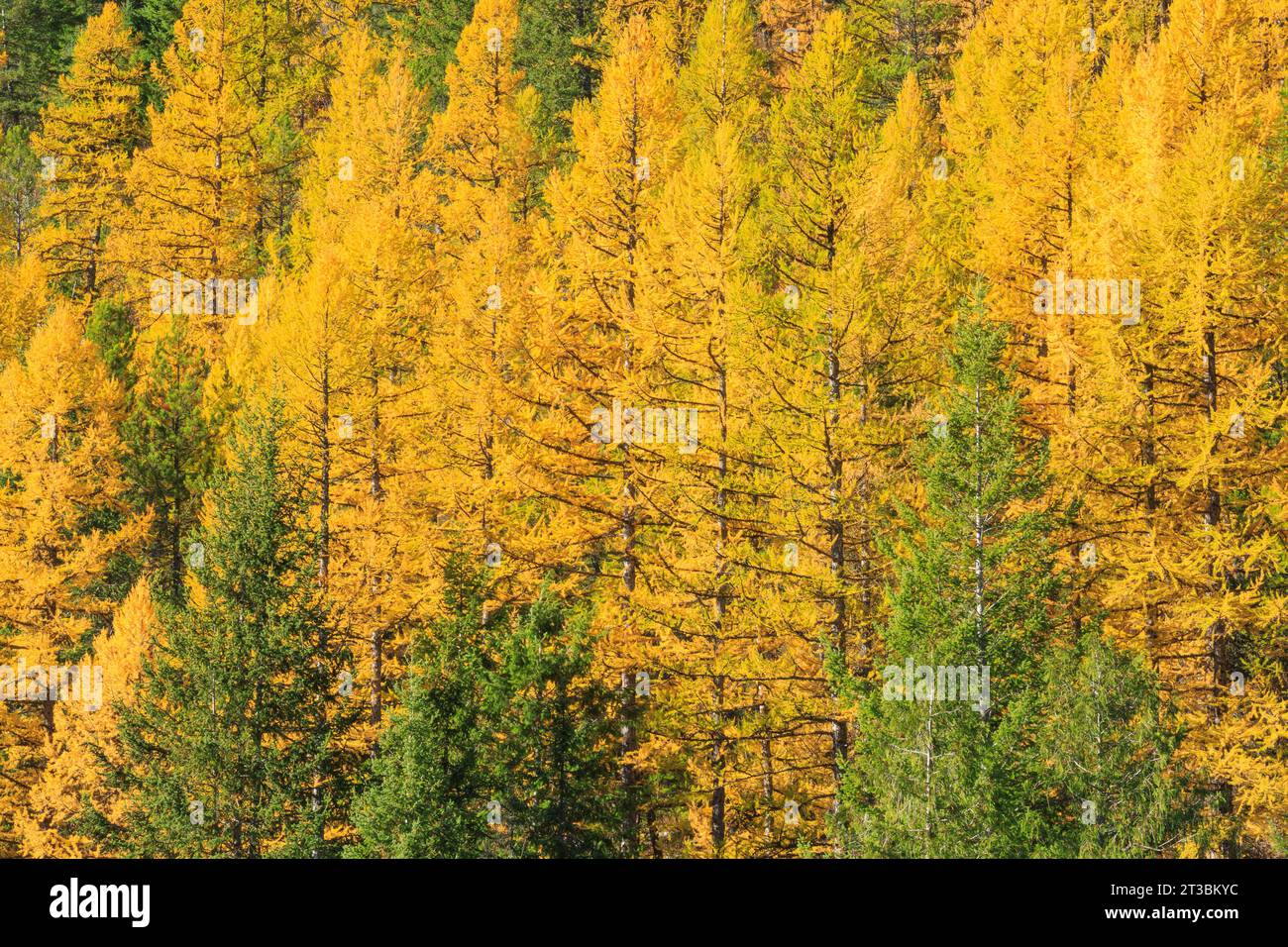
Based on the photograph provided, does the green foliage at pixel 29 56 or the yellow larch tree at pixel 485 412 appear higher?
the green foliage at pixel 29 56

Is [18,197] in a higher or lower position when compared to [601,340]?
higher

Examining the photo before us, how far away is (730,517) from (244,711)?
792 cm

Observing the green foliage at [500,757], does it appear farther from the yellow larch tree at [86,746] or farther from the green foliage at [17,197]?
the green foliage at [17,197]

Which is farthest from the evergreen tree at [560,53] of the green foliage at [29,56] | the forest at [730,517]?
the green foliage at [29,56]

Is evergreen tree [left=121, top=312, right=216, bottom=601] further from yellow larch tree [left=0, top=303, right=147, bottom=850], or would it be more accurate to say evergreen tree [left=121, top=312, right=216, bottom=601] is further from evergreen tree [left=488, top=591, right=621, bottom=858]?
evergreen tree [left=488, top=591, right=621, bottom=858]

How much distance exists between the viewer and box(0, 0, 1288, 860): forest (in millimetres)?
17562

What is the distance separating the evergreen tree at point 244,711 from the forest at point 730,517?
0.22ft

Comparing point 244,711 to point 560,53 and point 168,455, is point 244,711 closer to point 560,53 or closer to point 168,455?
point 168,455

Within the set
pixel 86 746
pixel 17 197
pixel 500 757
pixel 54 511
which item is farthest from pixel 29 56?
pixel 500 757

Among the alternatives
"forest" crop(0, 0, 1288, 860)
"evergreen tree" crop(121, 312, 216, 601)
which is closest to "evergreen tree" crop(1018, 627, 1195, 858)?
"forest" crop(0, 0, 1288, 860)

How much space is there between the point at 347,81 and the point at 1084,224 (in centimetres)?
2528

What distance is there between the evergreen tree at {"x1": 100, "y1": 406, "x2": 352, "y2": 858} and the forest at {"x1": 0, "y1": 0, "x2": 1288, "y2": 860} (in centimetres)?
7

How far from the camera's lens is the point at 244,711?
1967cm

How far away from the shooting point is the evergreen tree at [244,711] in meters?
19.1
